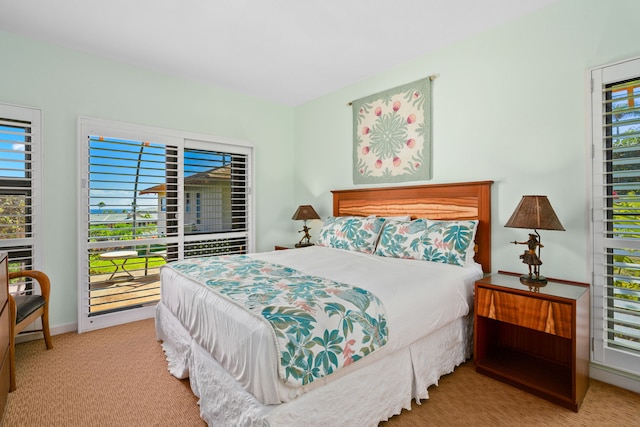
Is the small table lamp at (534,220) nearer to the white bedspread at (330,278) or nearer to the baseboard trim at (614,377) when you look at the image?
the white bedspread at (330,278)

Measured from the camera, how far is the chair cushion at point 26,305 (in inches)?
87.8

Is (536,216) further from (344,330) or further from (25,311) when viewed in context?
(25,311)

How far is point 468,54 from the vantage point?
9.14 ft

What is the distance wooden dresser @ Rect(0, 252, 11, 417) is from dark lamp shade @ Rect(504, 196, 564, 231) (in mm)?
3204

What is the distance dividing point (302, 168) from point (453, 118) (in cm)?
230

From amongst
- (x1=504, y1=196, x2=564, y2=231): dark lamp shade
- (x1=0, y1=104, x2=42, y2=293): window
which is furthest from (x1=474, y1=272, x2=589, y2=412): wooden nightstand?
(x1=0, y1=104, x2=42, y2=293): window

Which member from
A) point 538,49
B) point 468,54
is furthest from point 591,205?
point 468,54

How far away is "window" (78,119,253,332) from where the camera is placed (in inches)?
120

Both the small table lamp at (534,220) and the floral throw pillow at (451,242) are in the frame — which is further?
the floral throw pillow at (451,242)

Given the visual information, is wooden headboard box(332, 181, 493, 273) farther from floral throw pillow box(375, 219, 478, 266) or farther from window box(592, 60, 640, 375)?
window box(592, 60, 640, 375)

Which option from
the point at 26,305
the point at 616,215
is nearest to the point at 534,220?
the point at 616,215

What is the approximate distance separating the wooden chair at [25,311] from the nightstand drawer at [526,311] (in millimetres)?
3122

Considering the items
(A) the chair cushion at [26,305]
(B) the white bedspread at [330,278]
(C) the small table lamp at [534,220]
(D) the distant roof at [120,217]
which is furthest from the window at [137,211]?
(C) the small table lamp at [534,220]

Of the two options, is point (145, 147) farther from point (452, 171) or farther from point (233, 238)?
point (452, 171)
